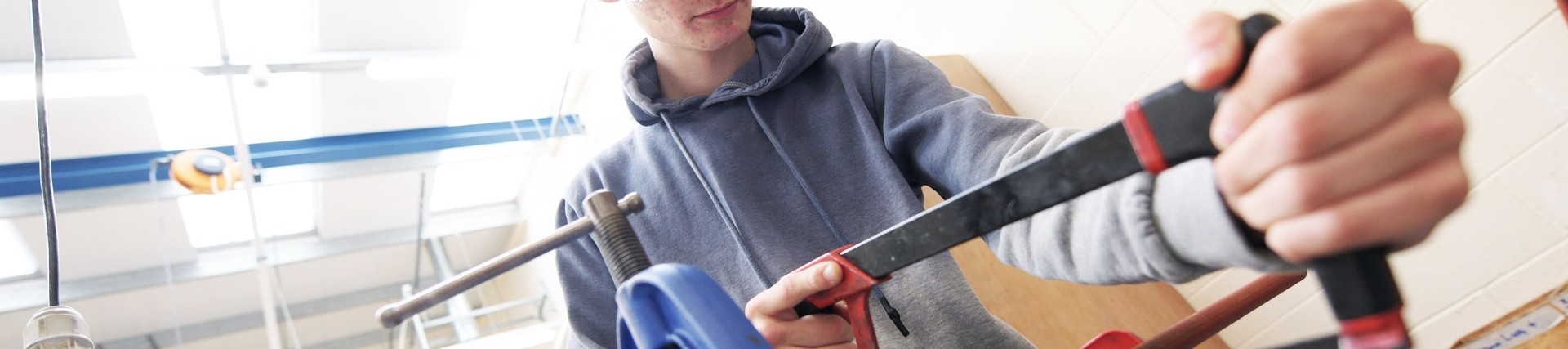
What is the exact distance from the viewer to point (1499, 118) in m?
1.39

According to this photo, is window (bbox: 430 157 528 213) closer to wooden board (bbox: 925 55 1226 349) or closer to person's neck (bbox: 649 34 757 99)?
wooden board (bbox: 925 55 1226 349)

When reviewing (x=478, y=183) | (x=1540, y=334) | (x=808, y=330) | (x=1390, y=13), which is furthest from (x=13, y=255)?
(x=1540, y=334)

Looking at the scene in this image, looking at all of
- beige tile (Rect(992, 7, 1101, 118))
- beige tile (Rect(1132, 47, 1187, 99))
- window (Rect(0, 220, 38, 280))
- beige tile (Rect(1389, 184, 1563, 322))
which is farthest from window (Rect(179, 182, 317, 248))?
Answer: beige tile (Rect(1389, 184, 1563, 322))

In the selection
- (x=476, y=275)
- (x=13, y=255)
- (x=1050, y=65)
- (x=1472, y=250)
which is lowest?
(x=1472, y=250)

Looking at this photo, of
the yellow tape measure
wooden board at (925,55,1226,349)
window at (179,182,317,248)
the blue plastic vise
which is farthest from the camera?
window at (179,182,317,248)

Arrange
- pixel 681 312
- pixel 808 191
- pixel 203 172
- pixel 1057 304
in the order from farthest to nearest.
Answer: pixel 203 172
pixel 1057 304
pixel 808 191
pixel 681 312

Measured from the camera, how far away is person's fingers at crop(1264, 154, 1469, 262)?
0.34 m

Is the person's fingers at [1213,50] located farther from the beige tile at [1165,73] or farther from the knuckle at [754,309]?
the beige tile at [1165,73]

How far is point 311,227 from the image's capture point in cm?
479

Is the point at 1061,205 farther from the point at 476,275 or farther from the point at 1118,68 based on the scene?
the point at 1118,68

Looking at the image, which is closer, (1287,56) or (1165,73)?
(1287,56)

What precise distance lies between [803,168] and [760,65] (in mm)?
186

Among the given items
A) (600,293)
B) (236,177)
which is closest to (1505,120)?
(600,293)

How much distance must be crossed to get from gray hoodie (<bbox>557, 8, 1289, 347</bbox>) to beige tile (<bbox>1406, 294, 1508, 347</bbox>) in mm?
1133
